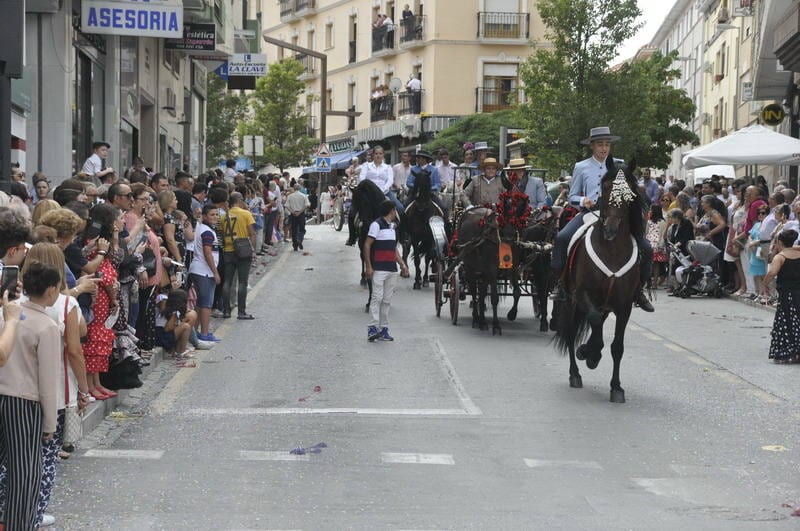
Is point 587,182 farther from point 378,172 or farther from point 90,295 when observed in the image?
point 378,172

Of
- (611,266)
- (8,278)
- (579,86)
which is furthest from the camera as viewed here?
(579,86)

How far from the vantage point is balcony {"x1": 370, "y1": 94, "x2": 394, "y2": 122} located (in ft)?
214

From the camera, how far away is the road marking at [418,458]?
31.5ft

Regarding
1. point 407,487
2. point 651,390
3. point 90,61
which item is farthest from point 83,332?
point 90,61

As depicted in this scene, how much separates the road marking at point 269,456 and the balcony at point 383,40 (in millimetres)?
56007

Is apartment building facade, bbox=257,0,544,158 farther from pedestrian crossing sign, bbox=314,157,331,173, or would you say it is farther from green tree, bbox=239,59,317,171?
pedestrian crossing sign, bbox=314,157,331,173

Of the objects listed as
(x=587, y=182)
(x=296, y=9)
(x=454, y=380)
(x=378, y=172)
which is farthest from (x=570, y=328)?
(x=296, y=9)

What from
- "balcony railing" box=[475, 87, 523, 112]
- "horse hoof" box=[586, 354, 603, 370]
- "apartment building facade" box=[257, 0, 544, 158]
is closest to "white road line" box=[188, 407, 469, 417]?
"horse hoof" box=[586, 354, 603, 370]

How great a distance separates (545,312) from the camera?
18.0m

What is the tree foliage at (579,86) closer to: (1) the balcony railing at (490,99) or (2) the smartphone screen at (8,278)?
(1) the balcony railing at (490,99)

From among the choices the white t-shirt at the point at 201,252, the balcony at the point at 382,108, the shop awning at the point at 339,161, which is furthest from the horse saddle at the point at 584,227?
the balcony at the point at 382,108

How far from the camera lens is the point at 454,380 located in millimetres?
13648

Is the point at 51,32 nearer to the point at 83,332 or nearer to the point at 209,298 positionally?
the point at 209,298

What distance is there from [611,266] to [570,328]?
95 centimetres
